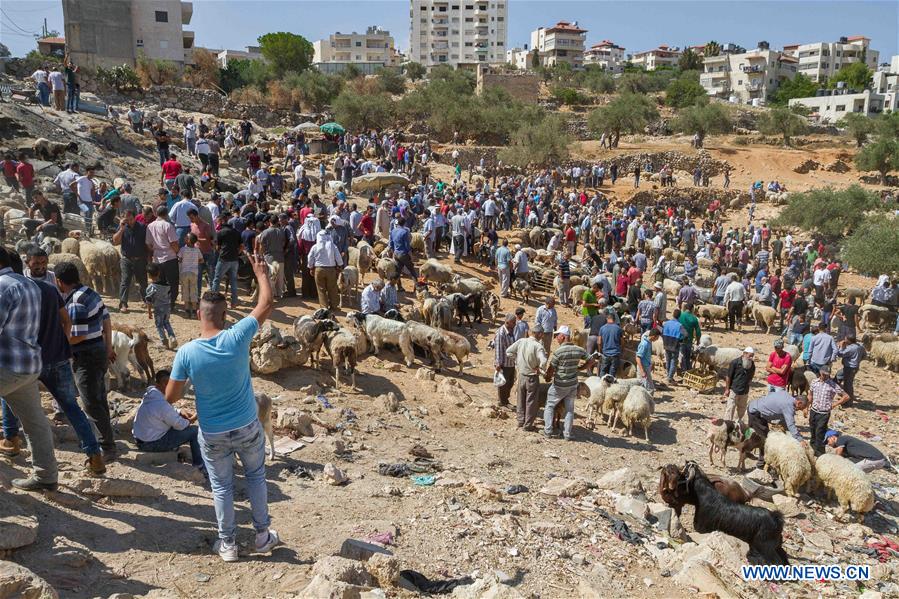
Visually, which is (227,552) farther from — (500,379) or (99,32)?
(99,32)

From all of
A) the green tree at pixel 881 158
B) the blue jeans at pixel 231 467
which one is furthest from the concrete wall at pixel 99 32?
the green tree at pixel 881 158

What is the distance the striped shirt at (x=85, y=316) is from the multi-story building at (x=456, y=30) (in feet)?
319

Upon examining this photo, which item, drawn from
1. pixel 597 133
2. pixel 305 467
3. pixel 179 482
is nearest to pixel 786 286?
pixel 305 467

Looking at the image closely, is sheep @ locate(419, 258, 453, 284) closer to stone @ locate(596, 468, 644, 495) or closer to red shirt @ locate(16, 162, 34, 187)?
stone @ locate(596, 468, 644, 495)

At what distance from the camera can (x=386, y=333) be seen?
11.0 meters

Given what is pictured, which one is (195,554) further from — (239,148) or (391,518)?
(239,148)

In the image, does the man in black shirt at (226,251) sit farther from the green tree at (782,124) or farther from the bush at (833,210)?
the green tree at (782,124)

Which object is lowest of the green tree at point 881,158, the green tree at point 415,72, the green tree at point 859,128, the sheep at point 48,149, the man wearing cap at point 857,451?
the man wearing cap at point 857,451

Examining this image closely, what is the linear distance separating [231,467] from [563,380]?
18.2 ft

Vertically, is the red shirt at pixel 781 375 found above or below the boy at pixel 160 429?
below

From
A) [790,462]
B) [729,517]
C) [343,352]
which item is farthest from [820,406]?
[343,352]

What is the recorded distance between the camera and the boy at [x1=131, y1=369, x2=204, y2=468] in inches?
229

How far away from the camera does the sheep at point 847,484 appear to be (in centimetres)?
790

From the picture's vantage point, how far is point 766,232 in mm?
28047
